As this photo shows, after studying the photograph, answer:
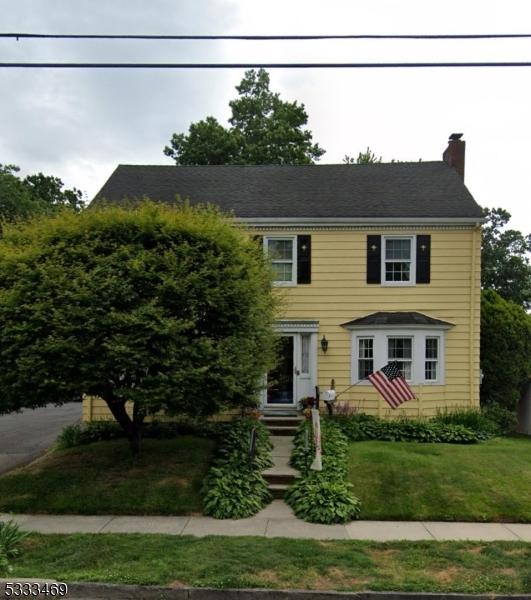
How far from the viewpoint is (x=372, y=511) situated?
25.1 feet

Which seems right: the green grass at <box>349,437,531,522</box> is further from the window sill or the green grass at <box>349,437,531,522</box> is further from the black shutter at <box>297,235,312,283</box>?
the black shutter at <box>297,235,312,283</box>

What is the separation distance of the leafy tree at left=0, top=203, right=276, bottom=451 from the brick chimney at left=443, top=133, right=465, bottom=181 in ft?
32.4

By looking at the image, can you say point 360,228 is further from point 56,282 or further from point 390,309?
point 56,282

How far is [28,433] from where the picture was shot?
616 inches

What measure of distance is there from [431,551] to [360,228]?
9142 millimetres

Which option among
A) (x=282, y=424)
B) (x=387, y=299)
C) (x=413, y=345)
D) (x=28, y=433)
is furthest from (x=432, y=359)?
(x=28, y=433)

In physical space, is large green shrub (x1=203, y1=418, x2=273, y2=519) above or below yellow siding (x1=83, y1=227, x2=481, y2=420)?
below

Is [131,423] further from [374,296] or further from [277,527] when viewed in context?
[374,296]

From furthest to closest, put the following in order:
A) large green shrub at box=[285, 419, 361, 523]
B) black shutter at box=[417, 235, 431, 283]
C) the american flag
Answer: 1. black shutter at box=[417, 235, 431, 283]
2. the american flag
3. large green shrub at box=[285, 419, 361, 523]

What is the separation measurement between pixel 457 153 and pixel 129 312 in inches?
483

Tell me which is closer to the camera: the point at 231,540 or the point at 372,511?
the point at 231,540

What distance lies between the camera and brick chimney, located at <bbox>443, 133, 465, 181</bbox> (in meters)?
15.9

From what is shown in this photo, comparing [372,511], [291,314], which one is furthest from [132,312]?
[291,314]

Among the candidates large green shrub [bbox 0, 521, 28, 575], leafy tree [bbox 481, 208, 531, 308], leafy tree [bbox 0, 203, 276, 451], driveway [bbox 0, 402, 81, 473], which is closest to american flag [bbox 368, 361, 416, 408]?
leafy tree [bbox 0, 203, 276, 451]
